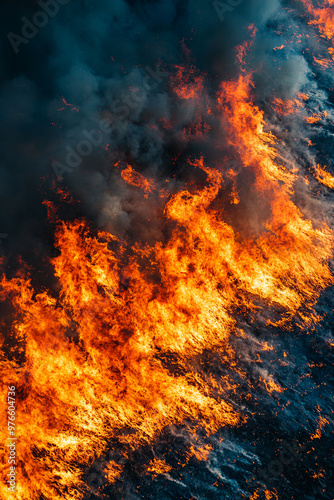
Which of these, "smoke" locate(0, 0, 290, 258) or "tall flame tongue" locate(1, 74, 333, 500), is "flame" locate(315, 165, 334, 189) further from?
"smoke" locate(0, 0, 290, 258)

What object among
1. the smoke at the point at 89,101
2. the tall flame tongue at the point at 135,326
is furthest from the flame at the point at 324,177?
the smoke at the point at 89,101

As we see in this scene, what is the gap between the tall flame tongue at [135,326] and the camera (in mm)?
5637

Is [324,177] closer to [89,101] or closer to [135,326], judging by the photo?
[135,326]

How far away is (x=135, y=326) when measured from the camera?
19.1ft

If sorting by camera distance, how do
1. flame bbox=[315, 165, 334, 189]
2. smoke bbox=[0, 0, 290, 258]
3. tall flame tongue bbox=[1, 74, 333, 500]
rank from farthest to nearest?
1. flame bbox=[315, 165, 334, 189]
2. smoke bbox=[0, 0, 290, 258]
3. tall flame tongue bbox=[1, 74, 333, 500]

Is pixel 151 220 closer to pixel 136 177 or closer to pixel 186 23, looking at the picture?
pixel 136 177

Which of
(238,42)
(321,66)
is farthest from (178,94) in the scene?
(321,66)

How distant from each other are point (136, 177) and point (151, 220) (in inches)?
50.1

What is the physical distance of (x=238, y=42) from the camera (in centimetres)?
698

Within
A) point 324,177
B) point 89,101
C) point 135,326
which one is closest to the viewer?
point 135,326

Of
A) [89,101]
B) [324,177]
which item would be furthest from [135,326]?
[324,177]

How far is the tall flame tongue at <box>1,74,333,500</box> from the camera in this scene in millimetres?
5637

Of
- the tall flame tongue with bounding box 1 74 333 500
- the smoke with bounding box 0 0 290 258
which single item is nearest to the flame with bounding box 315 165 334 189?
the tall flame tongue with bounding box 1 74 333 500

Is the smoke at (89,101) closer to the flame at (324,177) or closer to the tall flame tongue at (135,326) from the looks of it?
the tall flame tongue at (135,326)
